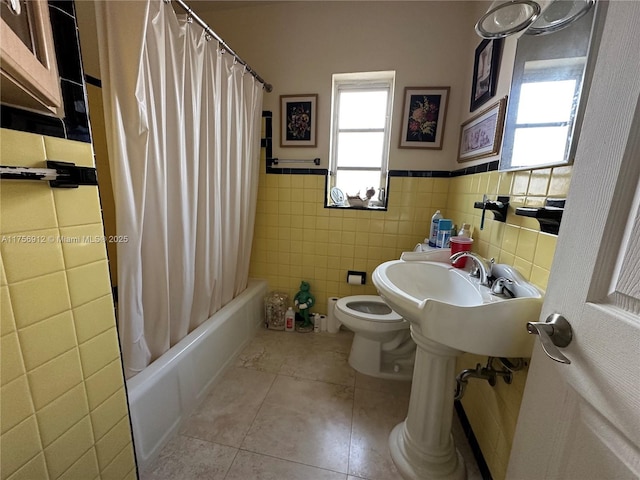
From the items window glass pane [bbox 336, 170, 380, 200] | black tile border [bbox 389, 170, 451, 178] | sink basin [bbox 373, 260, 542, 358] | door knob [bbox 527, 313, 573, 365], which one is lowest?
sink basin [bbox 373, 260, 542, 358]

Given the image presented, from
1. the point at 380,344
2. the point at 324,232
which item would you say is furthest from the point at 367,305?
the point at 324,232

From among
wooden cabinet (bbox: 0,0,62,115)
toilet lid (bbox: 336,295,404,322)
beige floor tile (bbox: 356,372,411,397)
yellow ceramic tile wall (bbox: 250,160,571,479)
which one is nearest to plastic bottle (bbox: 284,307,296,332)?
yellow ceramic tile wall (bbox: 250,160,571,479)

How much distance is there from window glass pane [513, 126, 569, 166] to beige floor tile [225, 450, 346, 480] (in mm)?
1381

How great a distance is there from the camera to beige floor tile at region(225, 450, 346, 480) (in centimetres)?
102

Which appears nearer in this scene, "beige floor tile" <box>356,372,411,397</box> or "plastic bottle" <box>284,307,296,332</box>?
"beige floor tile" <box>356,372,411,397</box>


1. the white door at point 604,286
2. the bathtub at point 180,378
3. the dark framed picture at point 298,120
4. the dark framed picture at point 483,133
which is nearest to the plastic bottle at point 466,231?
the dark framed picture at point 483,133

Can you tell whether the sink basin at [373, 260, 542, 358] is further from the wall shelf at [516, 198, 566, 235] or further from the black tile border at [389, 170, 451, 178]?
the black tile border at [389, 170, 451, 178]

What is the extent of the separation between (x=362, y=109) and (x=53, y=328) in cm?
200

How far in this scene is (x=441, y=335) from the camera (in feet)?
2.51

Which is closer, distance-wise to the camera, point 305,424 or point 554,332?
point 554,332

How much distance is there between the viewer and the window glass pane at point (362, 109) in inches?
74.3

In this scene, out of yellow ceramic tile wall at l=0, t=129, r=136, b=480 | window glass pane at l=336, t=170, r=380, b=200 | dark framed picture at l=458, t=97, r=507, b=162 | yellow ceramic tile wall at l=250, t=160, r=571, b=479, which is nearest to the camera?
yellow ceramic tile wall at l=0, t=129, r=136, b=480

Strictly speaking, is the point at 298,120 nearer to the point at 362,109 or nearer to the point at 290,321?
the point at 362,109

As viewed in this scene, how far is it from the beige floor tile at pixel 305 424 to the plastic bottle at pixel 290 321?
530 mm
